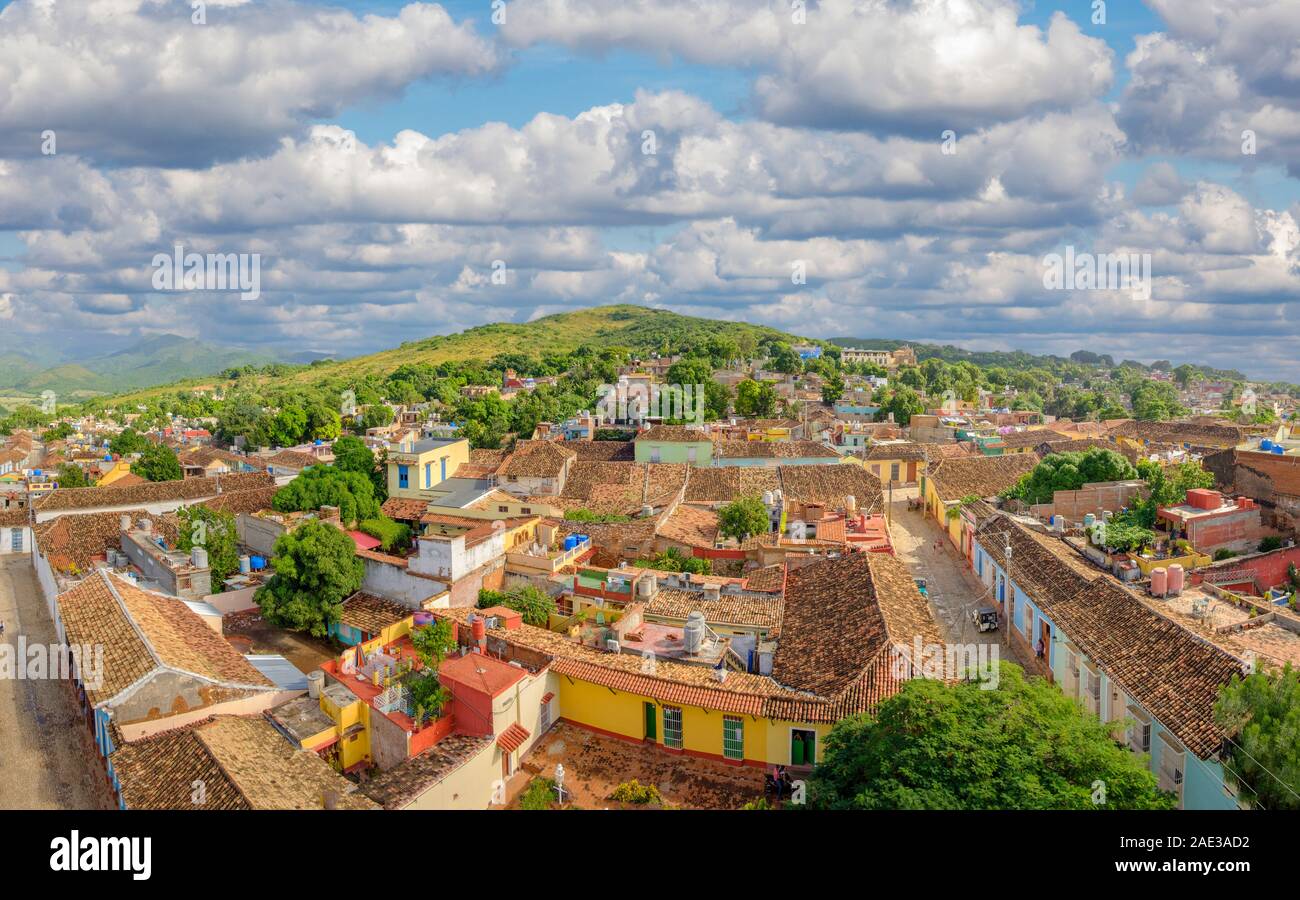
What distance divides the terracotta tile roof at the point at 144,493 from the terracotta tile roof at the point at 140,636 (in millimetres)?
12731

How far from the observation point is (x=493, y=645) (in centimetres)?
1554

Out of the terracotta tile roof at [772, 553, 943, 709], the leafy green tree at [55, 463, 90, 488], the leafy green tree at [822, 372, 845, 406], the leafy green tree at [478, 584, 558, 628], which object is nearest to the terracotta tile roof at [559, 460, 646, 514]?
the leafy green tree at [478, 584, 558, 628]

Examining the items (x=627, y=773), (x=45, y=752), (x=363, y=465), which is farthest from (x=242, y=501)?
(x=627, y=773)

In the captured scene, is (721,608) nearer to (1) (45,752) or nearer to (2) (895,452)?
(1) (45,752)

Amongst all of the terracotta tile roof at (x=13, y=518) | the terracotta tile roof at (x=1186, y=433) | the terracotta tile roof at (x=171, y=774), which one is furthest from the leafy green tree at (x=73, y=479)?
the terracotta tile roof at (x=1186, y=433)

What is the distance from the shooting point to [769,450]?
40.0 metres

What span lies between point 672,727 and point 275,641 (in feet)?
38.1

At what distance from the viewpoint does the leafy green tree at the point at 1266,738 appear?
900 centimetres

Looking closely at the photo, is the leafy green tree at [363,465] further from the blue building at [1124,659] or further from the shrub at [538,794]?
the blue building at [1124,659]

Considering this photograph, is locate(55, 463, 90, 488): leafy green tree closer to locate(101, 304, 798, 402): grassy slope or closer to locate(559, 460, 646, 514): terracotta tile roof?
locate(559, 460, 646, 514): terracotta tile roof

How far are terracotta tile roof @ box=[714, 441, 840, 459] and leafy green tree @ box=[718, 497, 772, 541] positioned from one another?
14.7 m

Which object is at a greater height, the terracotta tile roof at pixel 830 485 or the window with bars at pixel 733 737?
the terracotta tile roof at pixel 830 485

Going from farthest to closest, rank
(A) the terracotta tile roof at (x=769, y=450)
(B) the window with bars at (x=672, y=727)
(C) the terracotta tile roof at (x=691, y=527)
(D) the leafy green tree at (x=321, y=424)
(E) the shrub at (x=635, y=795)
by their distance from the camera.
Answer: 1. (D) the leafy green tree at (x=321, y=424)
2. (A) the terracotta tile roof at (x=769, y=450)
3. (C) the terracotta tile roof at (x=691, y=527)
4. (B) the window with bars at (x=672, y=727)
5. (E) the shrub at (x=635, y=795)
